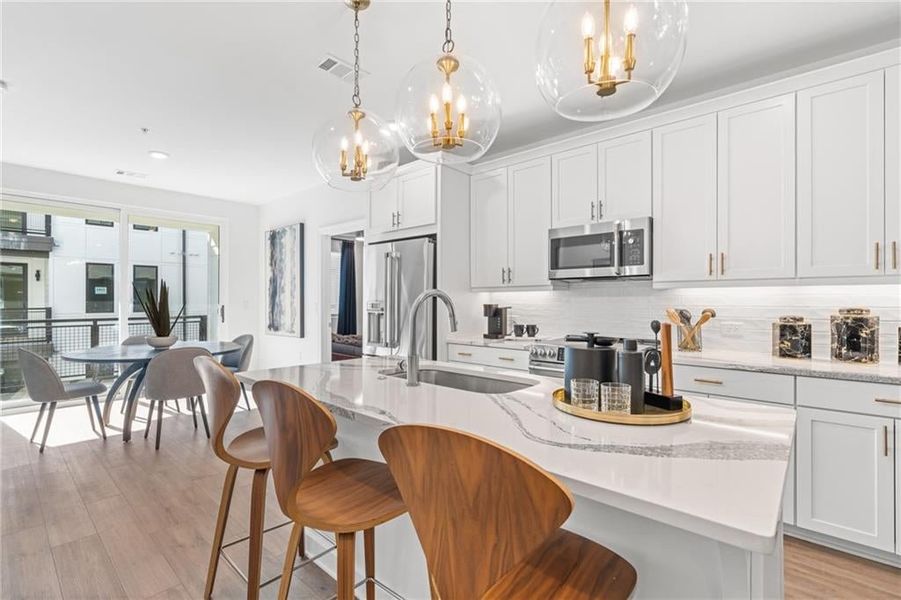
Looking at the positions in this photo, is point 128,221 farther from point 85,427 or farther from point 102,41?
point 102,41

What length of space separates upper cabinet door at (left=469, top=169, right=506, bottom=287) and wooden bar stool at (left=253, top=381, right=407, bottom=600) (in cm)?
261

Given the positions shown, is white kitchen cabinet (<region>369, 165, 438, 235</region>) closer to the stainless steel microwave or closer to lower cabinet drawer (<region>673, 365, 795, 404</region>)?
the stainless steel microwave

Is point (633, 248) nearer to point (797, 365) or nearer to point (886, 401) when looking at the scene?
point (797, 365)

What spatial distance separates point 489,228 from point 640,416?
2797mm

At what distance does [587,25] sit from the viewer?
1247mm

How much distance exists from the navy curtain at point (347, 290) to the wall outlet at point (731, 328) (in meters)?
5.13

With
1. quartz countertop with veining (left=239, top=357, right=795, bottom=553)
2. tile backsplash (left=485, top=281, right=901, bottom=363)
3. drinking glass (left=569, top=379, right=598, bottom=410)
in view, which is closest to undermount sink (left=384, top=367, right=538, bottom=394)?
quartz countertop with veining (left=239, top=357, right=795, bottom=553)

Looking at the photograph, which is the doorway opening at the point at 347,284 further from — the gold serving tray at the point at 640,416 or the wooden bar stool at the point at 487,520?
the wooden bar stool at the point at 487,520

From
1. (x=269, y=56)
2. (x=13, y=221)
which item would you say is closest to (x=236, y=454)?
(x=269, y=56)

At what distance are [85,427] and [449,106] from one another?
465 cm

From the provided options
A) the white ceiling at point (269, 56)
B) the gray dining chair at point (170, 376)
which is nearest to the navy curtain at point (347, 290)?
the white ceiling at point (269, 56)

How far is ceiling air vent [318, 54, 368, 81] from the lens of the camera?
8.37ft

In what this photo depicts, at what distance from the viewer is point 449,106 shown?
1612 millimetres

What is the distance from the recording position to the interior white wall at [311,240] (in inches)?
199
